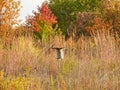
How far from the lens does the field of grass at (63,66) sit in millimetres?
5331

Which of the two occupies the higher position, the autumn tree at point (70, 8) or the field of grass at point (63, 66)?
the autumn tree at point (70, 8)

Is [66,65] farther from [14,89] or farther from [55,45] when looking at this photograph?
[14,89]

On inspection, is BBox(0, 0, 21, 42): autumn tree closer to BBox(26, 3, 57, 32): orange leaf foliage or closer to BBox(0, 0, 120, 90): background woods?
BBox(0, 0, 120, 90): background woods

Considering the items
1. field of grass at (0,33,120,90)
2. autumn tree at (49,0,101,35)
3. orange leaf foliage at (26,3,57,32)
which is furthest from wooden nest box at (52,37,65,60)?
autumn tree at (49,0,101,35)

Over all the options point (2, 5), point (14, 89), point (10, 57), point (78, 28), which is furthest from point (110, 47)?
point (78, 28)

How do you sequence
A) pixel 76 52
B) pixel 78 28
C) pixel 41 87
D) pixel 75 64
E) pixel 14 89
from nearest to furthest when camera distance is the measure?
pixel 14 89, pixel 41 87, pixel 75 64, pixel 76 52, pixel 78 28

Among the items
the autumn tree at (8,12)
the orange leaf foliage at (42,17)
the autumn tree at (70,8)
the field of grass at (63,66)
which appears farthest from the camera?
the autumn tree at (70,8)

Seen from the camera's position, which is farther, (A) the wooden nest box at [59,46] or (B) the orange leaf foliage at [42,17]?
(B) the orange leaf foliage at [42,17]

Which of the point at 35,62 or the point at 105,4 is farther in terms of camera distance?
the point at 105,4

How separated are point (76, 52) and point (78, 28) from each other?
38.2 ft

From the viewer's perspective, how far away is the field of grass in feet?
17.5

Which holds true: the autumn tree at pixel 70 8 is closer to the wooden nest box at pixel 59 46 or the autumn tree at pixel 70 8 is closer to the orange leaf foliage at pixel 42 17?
the orange leaf foliage at pixel 42 17

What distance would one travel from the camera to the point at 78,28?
781 inches

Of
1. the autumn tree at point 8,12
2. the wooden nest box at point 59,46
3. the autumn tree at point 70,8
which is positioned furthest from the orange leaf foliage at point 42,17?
the wooden nest box at point 59,46
